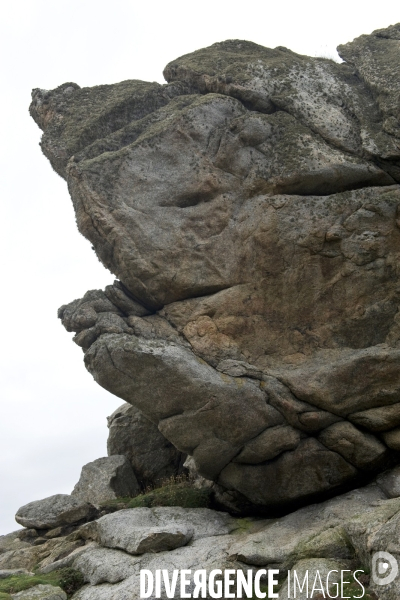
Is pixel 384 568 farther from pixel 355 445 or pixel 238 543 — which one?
pixel 355 445

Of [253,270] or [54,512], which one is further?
[54,512]

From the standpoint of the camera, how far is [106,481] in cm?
2745

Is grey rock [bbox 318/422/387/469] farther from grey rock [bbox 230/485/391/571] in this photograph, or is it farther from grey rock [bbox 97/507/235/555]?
grey rock [bbox 97/507/235/555]

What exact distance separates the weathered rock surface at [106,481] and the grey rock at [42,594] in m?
8.20

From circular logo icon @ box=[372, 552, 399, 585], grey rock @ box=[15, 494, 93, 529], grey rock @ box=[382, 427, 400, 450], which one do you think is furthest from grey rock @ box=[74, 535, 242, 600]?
grey rock @ box=[382, 427, 400, 450]

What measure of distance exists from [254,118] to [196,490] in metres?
15.0

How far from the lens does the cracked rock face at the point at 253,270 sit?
66.9 ft

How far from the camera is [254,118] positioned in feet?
79.4

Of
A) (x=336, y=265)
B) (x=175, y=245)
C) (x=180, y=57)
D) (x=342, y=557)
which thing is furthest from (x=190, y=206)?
(x=342, y=557)

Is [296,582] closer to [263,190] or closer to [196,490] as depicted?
[196,490]

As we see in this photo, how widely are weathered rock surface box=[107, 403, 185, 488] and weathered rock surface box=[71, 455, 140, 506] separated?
0.63m

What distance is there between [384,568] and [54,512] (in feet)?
51.0

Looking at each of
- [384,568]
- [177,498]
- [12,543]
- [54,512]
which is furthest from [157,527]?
[12,543]

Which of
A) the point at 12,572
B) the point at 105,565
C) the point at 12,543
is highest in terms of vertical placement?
the point at 12,543
